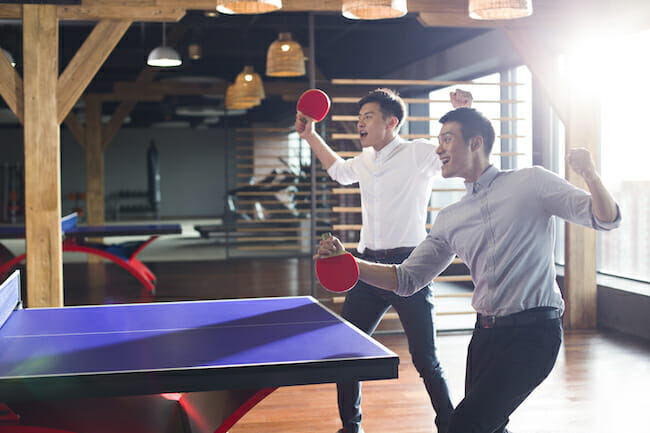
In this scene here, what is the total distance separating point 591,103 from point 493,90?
250 cm

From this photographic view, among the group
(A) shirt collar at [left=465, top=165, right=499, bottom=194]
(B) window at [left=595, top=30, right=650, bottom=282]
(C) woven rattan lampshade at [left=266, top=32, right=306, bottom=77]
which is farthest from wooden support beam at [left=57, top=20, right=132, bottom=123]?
(B) window at [left=595, top=30, right=650, bottom=282]

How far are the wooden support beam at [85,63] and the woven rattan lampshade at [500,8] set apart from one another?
9.59 feet

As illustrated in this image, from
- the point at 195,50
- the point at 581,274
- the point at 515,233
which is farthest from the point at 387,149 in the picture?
the point at 195,50

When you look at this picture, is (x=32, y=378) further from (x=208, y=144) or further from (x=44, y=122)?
(x=208, y=144)

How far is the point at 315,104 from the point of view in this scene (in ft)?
9.71

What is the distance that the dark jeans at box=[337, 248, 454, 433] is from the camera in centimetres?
292

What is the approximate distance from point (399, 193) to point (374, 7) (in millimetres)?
820

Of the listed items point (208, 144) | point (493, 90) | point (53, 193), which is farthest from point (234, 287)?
point (208, 144)

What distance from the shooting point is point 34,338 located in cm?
222

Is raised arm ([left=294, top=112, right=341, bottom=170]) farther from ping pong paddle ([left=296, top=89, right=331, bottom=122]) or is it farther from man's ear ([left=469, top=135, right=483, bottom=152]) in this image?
man's ear ([left=469, top=135, right=483, bottom=152])

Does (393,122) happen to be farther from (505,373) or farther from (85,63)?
(85,63)

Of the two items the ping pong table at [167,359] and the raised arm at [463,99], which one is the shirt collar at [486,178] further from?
the raised arm at [463,99]

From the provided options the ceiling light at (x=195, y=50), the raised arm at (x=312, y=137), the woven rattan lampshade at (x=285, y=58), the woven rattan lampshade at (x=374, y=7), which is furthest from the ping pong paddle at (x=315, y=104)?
the ceiling light at (x=195, y=50)

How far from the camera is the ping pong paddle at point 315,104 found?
294 cm
